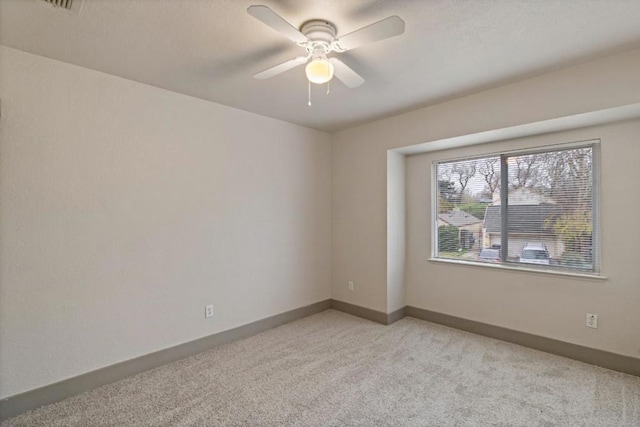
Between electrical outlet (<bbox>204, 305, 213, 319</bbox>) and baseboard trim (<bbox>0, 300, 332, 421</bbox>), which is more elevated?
electrical outlet (<bbox>204, 305, 213, 319</bbox>)

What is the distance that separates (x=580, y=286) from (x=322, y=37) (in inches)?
119

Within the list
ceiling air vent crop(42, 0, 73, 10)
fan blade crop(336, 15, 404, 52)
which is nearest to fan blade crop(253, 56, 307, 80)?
fan blade crop(336, 15, 404, 52)

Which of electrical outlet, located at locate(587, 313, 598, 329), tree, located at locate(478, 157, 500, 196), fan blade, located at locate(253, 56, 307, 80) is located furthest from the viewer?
tree, located at locate(478, 157, 500, 196)

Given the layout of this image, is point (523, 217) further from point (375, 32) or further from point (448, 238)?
point (375, 32)

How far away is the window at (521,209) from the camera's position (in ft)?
9.44

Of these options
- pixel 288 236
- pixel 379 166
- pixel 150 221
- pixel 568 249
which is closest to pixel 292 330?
pixel 288 236

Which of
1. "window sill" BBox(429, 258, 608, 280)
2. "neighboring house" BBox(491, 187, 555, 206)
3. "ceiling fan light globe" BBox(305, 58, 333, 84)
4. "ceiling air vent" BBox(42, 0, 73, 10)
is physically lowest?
"window sill" BBox(429, 258, 608, 280)

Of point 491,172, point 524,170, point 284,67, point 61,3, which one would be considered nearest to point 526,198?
point 524,170

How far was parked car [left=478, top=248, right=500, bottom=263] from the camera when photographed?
3407mm

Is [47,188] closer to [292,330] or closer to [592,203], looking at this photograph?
[292,330]

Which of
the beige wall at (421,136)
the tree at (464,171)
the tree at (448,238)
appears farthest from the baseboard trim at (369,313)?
the tree at (464,171)

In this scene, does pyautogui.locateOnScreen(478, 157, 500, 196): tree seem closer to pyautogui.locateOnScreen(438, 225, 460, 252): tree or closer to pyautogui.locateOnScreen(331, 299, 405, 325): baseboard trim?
pyautogui.locateOnScreen(438, 225, 460, 252): tree

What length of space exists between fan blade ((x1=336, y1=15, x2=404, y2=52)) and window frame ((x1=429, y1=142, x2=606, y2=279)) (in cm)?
227

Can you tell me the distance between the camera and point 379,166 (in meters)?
3.84
